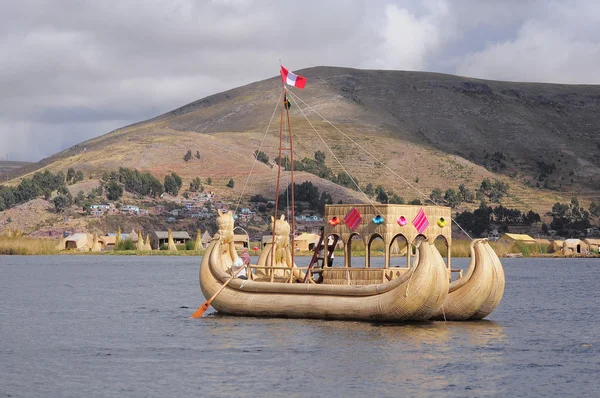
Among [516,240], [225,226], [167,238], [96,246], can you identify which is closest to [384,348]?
[225,226]

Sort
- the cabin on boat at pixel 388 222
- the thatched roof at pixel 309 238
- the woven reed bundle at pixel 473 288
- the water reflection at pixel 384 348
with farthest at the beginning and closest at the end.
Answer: the thatched roof at pixel 309 238
the woven reed bundle at pixel 473 288
the cabin on boat at pixel 388 222
the water reflection at pixel 384 348

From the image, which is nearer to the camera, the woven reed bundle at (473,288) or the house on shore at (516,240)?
the woven reed bundle at (473,288)

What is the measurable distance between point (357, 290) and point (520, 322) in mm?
10997

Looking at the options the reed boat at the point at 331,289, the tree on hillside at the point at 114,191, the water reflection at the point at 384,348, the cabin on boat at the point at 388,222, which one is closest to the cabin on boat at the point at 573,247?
the tree on hillside at the point at 114,191

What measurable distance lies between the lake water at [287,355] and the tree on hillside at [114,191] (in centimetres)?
13691

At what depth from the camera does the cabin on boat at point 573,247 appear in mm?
156750

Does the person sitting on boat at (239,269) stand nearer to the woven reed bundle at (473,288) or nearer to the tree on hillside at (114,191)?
the woven reed bundle at (473,288)

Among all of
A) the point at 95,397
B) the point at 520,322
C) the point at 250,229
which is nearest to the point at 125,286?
the point at 520,322

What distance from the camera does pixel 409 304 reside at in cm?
3859

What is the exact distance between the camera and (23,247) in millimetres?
144500

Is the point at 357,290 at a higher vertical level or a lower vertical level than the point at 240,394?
higher

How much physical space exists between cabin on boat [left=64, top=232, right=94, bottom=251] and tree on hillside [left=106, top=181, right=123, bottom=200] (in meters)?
32.8

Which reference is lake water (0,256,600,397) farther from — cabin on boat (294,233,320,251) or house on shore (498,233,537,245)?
house on shore (498,233,537,245)

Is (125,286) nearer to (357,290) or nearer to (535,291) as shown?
(535,291)
